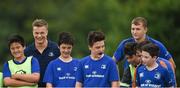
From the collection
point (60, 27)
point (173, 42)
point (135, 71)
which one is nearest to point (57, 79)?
point (135, 71)

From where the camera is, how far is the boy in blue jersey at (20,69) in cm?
1461

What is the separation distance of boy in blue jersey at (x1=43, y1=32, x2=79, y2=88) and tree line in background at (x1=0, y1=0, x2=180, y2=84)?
21.4m

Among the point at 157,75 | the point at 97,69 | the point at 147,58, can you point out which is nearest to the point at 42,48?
the point at 97,69

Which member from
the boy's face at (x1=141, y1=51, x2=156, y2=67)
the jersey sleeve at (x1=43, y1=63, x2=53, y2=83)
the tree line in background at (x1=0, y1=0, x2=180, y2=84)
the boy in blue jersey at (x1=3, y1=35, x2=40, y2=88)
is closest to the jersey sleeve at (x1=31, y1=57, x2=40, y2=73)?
the boy in blue jersey at (x1=3, y1=35, x2=40, y2=88)

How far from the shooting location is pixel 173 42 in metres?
36.5

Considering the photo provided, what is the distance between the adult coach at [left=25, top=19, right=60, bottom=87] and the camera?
15.1 m

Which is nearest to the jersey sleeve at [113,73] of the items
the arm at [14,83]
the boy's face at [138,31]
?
the boy's face at [138,31]

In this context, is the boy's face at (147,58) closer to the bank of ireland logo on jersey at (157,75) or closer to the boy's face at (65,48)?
the bank of ireland logo on jersey at (157,75)

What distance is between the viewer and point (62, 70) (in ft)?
48.5

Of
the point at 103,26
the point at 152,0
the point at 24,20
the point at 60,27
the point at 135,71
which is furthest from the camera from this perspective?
the point at 24,20

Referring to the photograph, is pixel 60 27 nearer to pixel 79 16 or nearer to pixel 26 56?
pixel 79 16

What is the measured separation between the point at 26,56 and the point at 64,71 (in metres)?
0.83

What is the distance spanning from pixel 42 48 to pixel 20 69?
0.79 meters

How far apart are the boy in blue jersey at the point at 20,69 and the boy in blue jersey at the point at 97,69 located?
2.62 feet
